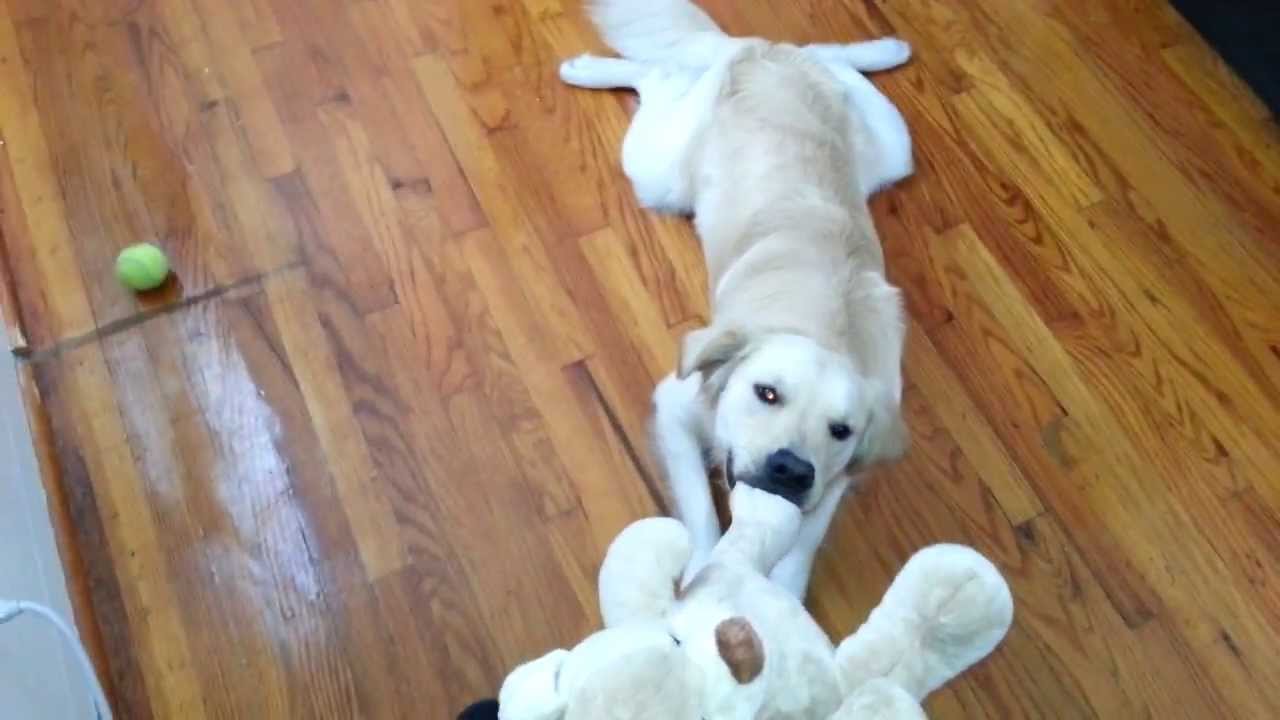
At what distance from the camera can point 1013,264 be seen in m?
1.88

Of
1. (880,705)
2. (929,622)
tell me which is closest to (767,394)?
(929,622)

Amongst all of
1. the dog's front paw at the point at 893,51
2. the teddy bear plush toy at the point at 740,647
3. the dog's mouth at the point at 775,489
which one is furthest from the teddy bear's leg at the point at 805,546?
the dog's front paw at the point at 893,51

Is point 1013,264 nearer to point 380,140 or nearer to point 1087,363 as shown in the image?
point 1087,363

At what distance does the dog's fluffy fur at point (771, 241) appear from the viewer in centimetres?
135

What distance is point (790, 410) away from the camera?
1.34m

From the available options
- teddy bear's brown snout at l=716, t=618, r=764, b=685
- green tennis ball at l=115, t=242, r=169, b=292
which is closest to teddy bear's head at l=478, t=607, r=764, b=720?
teddy bear's brown snout at l=716, t=618, r=764, b=685

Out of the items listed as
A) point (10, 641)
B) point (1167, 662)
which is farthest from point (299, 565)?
point (1167, 662)

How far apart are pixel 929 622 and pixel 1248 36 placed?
1.58 metres

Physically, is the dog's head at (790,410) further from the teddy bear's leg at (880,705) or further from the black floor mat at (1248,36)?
the black floor mat at (1248,36)

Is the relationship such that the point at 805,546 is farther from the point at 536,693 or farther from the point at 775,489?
the point at 536,693

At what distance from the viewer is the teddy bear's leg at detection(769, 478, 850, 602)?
1480 millimetres

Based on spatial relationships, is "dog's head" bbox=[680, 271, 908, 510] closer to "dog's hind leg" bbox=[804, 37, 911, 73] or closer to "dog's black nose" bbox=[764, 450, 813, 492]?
"dog's black nose" bbox=[764, 450, 813, 492]

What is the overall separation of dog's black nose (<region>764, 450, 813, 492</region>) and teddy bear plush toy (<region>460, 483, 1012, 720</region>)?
10.6 inches

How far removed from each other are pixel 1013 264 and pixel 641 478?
A: 0.75 metres
